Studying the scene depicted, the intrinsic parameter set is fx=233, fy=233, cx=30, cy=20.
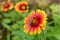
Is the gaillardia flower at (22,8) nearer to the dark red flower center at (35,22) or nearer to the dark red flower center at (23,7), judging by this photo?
the dark red flower center at (23,7)

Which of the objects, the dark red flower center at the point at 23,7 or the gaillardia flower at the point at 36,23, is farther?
the dark red flower center at the point at 23,7

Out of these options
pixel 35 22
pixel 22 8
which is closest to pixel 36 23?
pixel 35 22

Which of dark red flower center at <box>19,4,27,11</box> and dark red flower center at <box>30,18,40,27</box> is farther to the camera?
dark red flower center at <box>19,4,27,11</box>

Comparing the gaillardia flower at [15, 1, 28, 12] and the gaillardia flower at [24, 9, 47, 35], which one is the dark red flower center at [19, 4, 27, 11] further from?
A: the gaillardia flower at [24, 9, 47, 35]

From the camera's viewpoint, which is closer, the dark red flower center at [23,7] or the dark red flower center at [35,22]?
the dark red flower center at [35,22]

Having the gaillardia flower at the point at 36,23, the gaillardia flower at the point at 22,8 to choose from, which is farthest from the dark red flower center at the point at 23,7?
the gaillardia flower at the point at 36,23

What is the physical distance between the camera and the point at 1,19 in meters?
2.99

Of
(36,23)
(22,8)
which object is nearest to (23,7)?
(22,8)

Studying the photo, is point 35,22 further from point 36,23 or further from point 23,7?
point 23,7

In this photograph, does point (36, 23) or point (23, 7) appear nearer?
point (36, 23)

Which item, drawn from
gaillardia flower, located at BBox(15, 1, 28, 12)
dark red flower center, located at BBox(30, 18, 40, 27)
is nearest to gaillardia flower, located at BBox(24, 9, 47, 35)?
dark red flower center, located at BBox(30, 18, 40, 27)

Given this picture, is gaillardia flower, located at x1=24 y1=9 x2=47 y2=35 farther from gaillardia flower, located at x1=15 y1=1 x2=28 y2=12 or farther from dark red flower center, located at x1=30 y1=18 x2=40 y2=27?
gaillardia flower, located at x1=15 y1=1 x2=28 y2=12

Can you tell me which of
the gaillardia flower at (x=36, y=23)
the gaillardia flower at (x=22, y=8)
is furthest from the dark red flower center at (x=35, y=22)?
the gaillardia flower at (x=22, y=8)

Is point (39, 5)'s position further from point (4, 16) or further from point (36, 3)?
point (4, 16)
